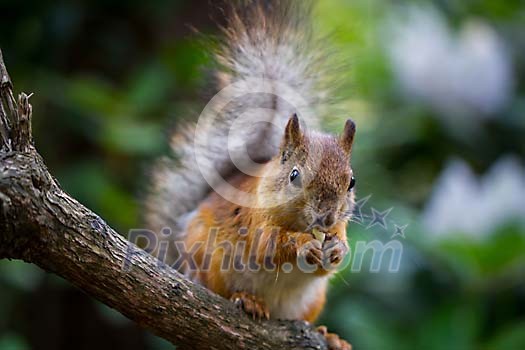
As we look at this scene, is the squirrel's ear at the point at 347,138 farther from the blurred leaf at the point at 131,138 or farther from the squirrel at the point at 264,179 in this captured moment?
the blurred leaf at the point at 131,138

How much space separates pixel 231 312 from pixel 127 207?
0.97 m

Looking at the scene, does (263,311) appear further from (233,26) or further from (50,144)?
(50,144)

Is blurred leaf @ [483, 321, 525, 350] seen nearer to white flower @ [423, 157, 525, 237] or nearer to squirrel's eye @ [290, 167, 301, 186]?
white flower @ [423, 157, 525, 237]

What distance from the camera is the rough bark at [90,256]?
973 millimetres

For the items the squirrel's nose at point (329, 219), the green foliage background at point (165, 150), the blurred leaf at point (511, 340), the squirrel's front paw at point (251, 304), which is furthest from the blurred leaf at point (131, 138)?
the blurred leaf at point (511, 340)

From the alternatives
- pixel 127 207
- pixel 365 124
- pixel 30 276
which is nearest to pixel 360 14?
pixel 365 124

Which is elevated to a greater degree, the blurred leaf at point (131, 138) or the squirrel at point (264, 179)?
the blurred leaf at point (131, 138)

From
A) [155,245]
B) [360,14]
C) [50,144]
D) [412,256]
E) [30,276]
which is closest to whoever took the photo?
[155,245]

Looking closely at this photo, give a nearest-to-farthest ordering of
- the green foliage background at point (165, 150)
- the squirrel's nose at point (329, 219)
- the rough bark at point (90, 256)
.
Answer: the rough bark at point (90, 256), the squirrel's nose at point (329, 219), the green foliage background at point (165, 150)

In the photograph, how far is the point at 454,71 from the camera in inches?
107

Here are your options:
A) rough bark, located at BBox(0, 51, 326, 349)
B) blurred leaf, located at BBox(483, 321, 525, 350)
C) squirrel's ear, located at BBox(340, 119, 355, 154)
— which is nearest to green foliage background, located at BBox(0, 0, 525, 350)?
blurred leaf, located at BBox(483, 321, 525, 350)

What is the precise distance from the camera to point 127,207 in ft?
7.09

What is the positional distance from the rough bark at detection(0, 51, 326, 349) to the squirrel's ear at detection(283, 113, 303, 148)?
308mm

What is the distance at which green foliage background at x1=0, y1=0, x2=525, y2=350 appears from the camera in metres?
2.05
